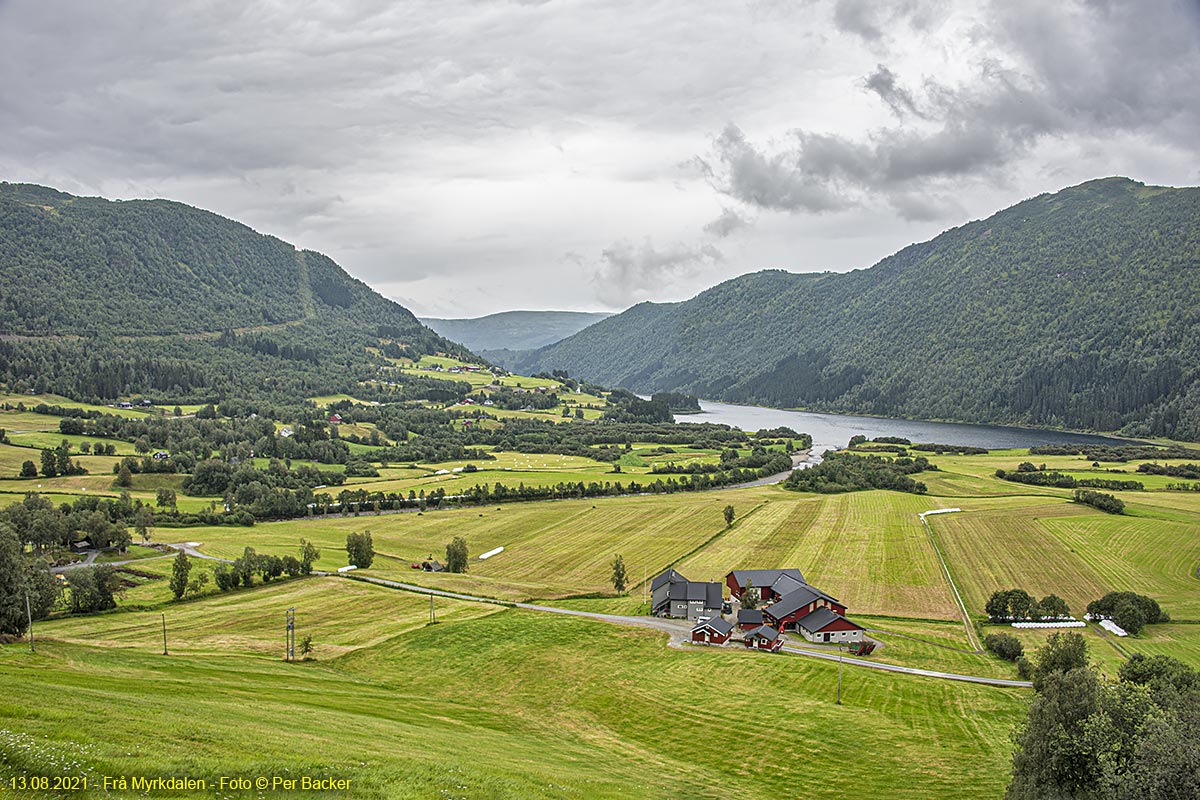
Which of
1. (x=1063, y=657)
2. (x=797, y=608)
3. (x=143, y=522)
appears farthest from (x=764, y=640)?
(x=143, y=522)

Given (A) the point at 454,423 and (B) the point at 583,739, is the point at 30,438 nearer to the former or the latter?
(A) the point at 454,423

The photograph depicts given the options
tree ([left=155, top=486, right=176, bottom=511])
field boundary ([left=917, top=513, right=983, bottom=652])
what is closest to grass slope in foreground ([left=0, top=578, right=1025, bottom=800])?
field boundary ([left=917, top=513, right=983, bottom=652])

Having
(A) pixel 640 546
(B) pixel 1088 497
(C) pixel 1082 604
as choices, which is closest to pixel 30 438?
(A) pixel 640 546

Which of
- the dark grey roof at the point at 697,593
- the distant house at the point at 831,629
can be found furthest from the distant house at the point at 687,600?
the distant house at the point at 831,629

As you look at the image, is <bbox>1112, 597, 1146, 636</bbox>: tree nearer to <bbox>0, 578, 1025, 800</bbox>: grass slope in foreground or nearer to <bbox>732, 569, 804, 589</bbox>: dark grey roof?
<bbox>0, 578, 1025, 800</bbox>: grass slope in foreground

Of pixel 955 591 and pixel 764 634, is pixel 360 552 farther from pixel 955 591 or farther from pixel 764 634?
pixel 955 591

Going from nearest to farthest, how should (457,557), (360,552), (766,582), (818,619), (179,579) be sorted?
1. (818,619)
2. (179,579)
3. (766,582)
4. (360,552)
5. (457,557)

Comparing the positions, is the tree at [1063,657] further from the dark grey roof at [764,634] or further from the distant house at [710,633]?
the distant house at [710,633]
